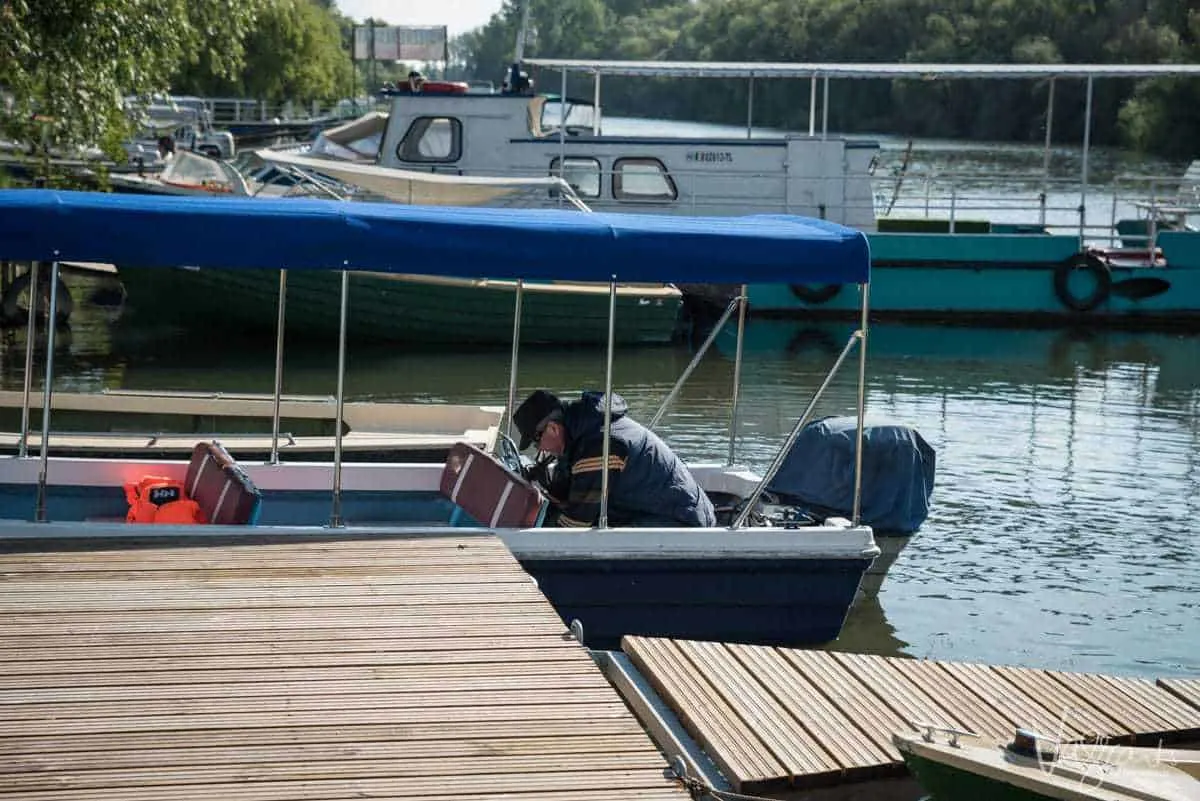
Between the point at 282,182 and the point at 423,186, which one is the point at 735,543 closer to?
the point at 423,186

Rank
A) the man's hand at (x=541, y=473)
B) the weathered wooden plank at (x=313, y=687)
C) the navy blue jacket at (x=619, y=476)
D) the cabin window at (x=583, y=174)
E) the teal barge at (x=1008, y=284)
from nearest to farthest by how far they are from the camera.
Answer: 1. the weathered wooden plank at (x=313, y=687)
2. the navy blue jacket at (x=619, y=476)
3. the man's hand at (x=541, y=473)
4. the cabin window at (x=583, y=174)
5. the teal barge at (x=1008, y=284)

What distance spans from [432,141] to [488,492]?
16046 millimetres

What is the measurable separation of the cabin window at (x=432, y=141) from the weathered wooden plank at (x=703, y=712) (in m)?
17.2

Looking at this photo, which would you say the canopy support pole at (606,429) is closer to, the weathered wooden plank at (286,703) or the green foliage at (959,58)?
the weathered wooden plank at (286,703)

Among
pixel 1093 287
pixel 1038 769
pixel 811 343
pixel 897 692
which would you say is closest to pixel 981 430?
pixel 811 343

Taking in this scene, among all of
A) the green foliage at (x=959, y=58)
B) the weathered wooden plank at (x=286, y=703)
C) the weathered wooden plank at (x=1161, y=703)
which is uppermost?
the green foliage at (x=959, y=58)

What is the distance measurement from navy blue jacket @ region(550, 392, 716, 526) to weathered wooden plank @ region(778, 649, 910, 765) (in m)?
1.33

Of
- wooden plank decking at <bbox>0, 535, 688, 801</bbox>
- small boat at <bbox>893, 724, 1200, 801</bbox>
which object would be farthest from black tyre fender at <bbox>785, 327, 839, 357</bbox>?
small boat at <bbox>893, 724, 1200, 801</bbox>

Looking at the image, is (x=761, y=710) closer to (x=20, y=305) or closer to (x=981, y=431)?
(x=981, y=431)

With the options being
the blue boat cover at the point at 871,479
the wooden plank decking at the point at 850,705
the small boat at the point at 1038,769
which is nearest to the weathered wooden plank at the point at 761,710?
the wooden plank decking at the point at 850,705

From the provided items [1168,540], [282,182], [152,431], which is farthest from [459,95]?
[1168,540]

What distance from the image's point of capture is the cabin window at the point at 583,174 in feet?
81.4

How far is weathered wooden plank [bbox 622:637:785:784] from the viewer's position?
7246 millimetres

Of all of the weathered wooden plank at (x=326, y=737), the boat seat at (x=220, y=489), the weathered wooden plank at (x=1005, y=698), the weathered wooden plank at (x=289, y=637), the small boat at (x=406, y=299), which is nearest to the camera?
the weathered wooden plank at (x=326, y=737)
